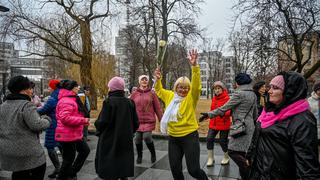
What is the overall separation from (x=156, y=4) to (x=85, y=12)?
5.25 m

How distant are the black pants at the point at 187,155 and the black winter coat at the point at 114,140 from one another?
0.60m

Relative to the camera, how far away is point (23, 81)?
11.4ft

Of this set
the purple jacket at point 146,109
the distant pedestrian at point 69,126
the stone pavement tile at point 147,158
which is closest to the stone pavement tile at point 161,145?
the stone pavement tile at point 147,158

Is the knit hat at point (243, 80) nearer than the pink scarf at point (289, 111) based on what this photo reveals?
No

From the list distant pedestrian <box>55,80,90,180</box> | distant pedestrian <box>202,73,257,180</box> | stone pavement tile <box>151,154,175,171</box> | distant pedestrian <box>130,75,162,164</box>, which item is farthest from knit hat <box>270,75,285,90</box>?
stone pavement tile <box>151,154,175,171</box>

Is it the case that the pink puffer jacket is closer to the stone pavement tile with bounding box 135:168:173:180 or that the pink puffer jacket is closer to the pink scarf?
the stone pavement tile with bounding box 135:168:173:180

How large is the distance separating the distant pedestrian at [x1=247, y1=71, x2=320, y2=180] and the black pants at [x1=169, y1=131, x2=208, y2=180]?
4.45 ft

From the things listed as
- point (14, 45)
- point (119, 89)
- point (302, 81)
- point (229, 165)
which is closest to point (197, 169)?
point (119, 89)

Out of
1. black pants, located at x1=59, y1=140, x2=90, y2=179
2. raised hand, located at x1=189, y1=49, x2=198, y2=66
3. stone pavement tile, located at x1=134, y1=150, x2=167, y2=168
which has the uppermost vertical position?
raised hand, located at x1=189, y1=49, x2=198, y2=66

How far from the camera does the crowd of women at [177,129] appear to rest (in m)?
2.28

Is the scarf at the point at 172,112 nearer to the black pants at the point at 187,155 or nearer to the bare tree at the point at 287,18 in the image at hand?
the black pants at the point at 187,155

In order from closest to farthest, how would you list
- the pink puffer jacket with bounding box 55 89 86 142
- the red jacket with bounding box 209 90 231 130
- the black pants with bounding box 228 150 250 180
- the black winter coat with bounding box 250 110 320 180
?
the black winter coat with bounding box 250 110 320 180
the black pants with bounding box 228 150 250 180
the pink puffer jacket with bounding box 55 89 86 142
the red jacket with bounding box 209 90 231 130

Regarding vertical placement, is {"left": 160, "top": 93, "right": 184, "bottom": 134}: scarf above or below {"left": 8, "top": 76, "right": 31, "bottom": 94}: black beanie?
below

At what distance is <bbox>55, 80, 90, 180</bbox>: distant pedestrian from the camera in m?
4.57
